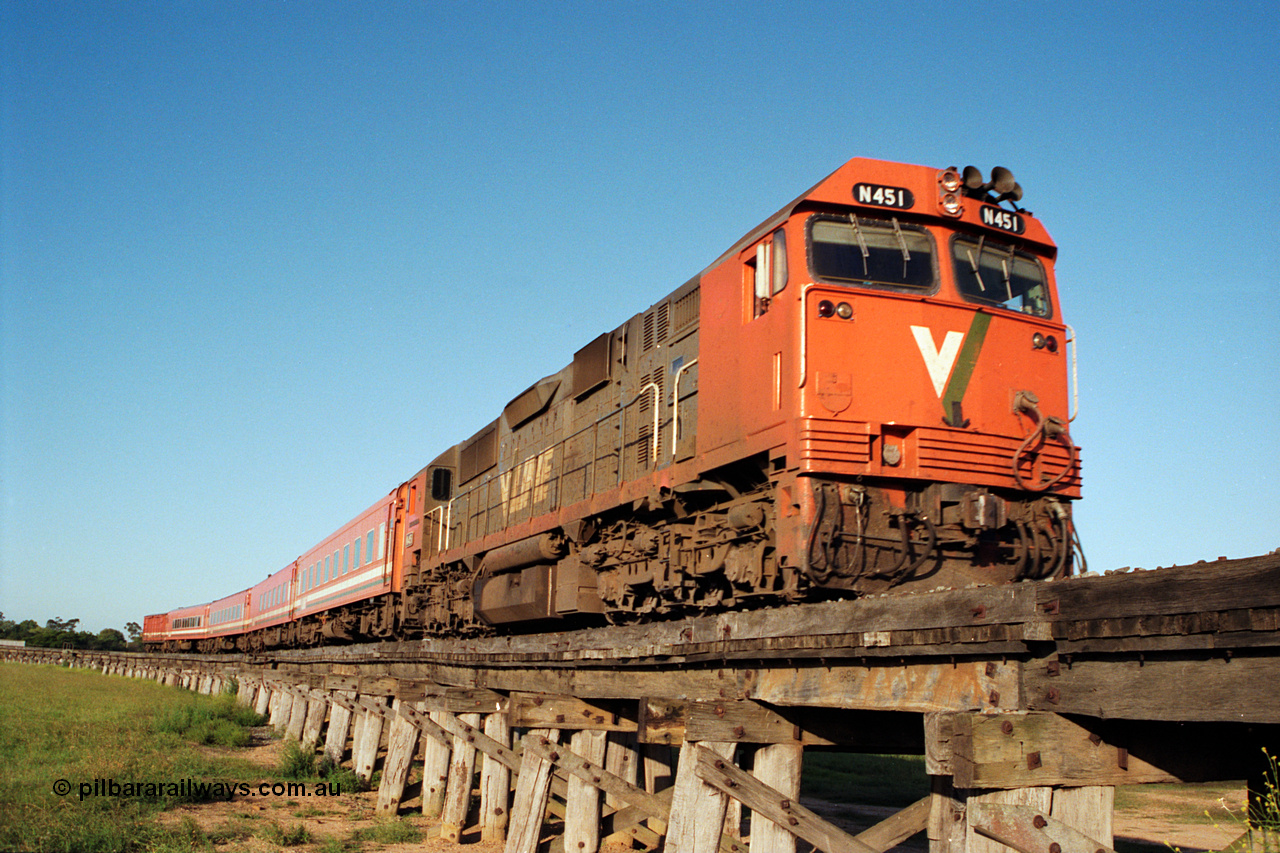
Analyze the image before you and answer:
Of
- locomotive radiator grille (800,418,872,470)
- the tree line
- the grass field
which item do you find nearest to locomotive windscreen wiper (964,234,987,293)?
locomotive radiator grille (800,418,872,470)

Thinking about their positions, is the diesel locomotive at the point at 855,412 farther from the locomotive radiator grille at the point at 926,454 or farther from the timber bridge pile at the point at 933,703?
the timber bridge pile at the point at 933,703

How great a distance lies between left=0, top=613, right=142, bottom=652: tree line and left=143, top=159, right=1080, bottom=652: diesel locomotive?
94.1 metres

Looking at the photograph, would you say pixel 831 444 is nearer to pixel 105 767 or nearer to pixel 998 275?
pixel 998 275

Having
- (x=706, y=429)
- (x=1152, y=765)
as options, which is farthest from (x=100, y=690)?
(x=1152, y=765)

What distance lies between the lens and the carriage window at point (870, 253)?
289 inches

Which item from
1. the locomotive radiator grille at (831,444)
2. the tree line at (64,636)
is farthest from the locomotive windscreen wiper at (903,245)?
the tree line at (64,636)

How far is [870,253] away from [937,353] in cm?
91

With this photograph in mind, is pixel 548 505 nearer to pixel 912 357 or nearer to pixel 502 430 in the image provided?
pixel 502 430

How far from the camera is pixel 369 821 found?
1173 cm

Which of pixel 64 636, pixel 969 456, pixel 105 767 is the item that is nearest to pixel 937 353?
pixel 969 456

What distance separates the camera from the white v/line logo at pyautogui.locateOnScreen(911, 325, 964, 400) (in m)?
7.20

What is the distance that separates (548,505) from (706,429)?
433 centimetres

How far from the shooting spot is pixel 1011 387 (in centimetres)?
747

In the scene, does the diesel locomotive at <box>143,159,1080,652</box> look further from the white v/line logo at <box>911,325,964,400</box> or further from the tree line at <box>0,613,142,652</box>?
the tree line at <box>0,613,142,652</box>
